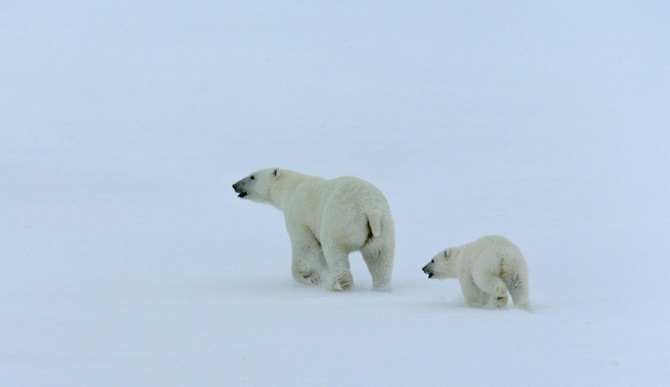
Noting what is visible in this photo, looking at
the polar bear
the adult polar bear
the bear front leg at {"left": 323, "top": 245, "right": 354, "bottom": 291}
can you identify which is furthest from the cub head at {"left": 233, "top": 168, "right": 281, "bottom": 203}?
the polar bear

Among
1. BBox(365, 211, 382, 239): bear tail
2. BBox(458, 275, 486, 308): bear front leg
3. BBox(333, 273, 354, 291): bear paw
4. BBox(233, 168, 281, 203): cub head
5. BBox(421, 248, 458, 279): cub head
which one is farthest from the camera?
BBox(233, 168, 281, 203): cub head

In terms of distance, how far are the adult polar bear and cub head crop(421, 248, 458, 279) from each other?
61 centimetres

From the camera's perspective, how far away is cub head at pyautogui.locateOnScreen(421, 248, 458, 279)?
31.9 ft

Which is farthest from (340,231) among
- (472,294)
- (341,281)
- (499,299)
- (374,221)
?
(499,299)

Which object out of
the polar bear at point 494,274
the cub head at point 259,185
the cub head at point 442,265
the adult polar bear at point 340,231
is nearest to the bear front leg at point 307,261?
the adult polar bear at point 340,231

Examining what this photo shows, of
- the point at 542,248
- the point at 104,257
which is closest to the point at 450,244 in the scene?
the point at 542,248

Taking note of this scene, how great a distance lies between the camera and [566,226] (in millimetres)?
13812

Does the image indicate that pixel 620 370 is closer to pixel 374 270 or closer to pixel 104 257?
pixel 374 270

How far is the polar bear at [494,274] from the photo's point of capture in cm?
821

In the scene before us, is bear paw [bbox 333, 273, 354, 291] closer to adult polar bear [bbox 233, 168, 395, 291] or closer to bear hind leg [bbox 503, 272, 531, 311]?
adult polar bear [bbox 233, 168, 395, 291]

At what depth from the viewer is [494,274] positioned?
8250 millimetres

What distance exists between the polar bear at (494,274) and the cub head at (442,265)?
989 millimetres

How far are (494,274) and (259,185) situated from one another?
3.92 m

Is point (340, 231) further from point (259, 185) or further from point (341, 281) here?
point (259, 185)
